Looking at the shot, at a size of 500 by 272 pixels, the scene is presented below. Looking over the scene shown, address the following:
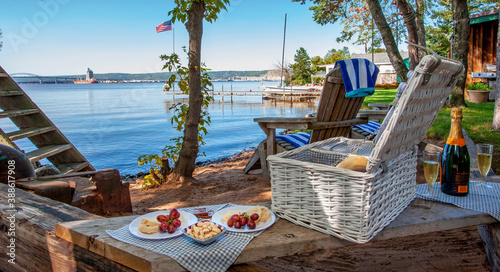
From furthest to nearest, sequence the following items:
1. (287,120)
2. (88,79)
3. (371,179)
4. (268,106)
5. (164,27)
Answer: (88,79) < (268,106) < (164,27) < (287,120) < (371,179)

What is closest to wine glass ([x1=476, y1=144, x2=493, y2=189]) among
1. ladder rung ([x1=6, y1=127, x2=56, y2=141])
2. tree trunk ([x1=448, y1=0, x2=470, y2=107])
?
ladder rung ([x1=6, y1=127, x2=56, y2=141])

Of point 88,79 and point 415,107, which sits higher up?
point 88,79

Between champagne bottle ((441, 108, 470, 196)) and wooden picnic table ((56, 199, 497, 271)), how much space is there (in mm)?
154

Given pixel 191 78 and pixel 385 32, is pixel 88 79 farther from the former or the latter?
pixel 191 78

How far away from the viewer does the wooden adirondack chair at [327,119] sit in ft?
12.9

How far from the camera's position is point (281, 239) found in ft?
4.15

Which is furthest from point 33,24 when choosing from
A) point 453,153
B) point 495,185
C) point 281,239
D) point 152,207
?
point 495,185

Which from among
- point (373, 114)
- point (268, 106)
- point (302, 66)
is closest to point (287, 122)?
point (373, 114)

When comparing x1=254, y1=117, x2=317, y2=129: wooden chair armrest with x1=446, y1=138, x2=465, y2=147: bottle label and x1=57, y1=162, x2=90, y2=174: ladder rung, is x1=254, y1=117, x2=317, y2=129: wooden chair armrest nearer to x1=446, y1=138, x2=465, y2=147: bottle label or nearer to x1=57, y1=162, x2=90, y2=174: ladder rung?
x1=446, y1=138, x2=465, y2=147: bottle label

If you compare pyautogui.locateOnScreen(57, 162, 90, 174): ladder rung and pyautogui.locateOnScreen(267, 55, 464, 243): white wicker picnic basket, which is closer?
pyautogui.locateOnScreen(267, 55, 464, 243): white wicker picnic basket

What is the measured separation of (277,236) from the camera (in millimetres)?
1290

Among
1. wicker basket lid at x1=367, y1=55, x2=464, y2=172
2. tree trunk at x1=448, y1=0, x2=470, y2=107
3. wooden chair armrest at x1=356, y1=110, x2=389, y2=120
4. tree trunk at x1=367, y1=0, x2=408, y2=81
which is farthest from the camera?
tree trunk at x1=448, y1=0, x2=470, y2=107

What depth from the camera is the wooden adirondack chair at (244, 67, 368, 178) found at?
392 cm

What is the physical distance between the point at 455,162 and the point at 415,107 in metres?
0.54
